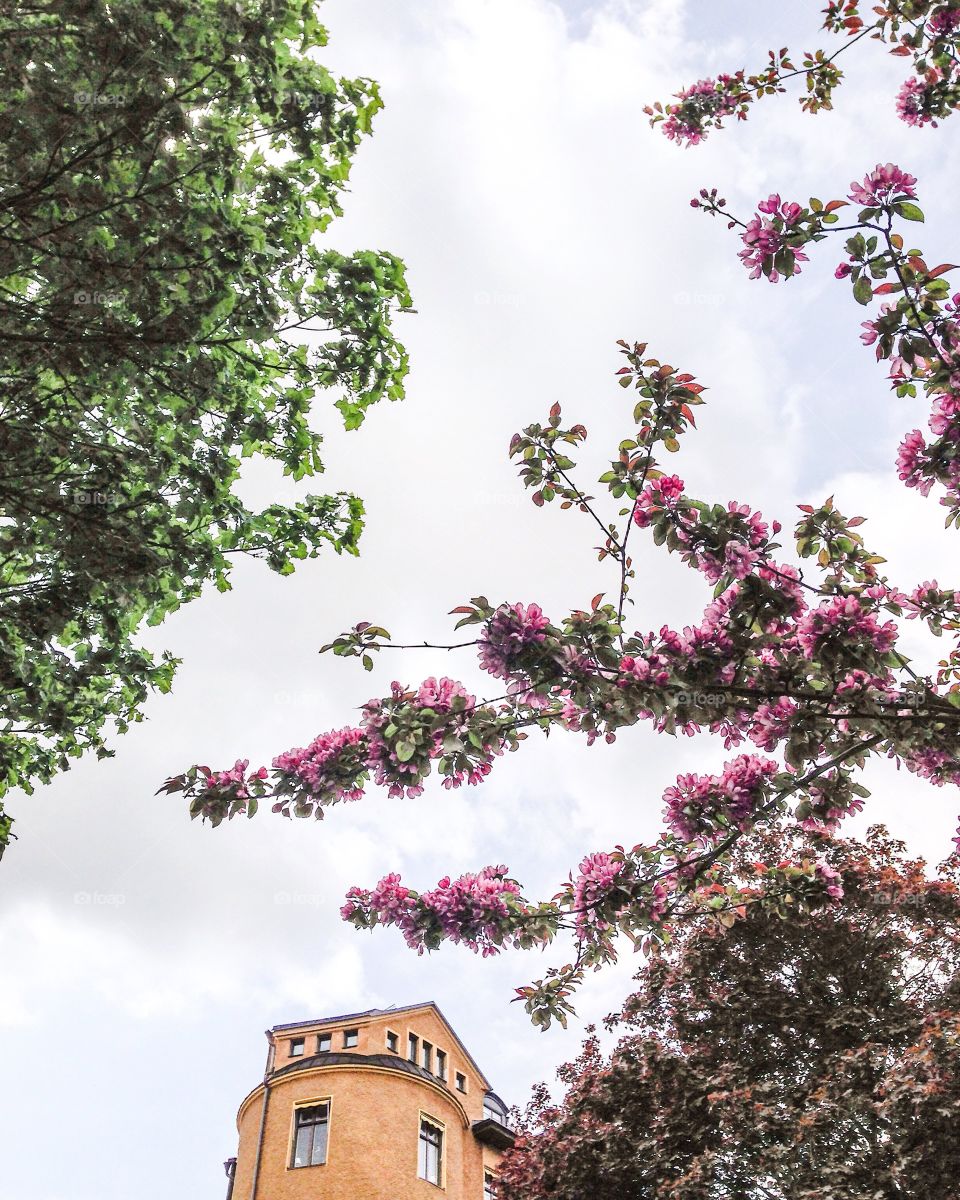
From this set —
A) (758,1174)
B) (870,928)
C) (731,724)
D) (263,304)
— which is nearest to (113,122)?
(263,304)

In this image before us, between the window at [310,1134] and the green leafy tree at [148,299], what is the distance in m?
19.5

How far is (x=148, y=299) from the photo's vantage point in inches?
202

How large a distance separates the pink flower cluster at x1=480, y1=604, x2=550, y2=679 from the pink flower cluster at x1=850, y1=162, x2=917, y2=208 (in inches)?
96.7

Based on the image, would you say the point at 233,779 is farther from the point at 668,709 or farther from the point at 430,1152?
the point at 430,1152

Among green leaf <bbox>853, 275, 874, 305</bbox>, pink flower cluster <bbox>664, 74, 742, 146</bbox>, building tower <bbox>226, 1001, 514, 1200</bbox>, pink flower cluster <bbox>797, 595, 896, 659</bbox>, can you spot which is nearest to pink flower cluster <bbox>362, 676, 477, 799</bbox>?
pink flower cluster <bbox>797, 595, 896, 659</bbox>

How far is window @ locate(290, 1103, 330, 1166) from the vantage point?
21506 mm

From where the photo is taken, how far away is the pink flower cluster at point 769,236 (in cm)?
402

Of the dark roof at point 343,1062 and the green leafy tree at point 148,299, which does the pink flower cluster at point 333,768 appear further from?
the dark roof at point 343,1062

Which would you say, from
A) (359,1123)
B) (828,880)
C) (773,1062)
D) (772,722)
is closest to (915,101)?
(772,722)

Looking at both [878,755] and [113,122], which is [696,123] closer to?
[113,122]

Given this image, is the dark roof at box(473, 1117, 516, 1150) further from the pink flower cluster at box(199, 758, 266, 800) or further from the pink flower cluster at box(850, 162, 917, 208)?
the pink flower cluster at box(850, 162, 917, 208)

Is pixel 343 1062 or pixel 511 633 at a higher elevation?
pixel 343 1062

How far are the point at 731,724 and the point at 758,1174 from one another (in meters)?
11.7

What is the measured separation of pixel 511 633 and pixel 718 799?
5.50ft
